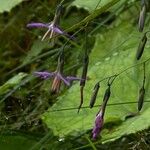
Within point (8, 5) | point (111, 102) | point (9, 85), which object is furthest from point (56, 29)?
point (8, 5)

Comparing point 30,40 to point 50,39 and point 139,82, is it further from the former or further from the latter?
point 50,39

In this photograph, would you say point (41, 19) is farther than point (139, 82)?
Yes

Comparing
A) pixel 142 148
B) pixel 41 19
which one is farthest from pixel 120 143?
pixel 41 19

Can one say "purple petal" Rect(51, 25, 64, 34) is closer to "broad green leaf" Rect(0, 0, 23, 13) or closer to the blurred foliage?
the blurred foliage

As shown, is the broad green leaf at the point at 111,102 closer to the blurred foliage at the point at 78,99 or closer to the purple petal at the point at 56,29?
the blurred foliage at the point at 78,99

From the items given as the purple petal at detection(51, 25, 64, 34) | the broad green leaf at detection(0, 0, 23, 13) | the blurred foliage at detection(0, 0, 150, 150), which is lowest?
the blurred foliage at detection(0, 0, 150, 150)

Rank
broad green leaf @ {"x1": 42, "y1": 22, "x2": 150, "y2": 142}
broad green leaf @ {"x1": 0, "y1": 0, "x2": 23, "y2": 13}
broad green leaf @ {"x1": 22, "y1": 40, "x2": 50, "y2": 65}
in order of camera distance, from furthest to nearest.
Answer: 1. broad green leaf @ {"x1": 22, "y1": 40, "x2": 50, "y2": 65}
2. broad green leaf @ {"x1": 0, "y1": 0, "x2": 23, "y2": 13}
3. broad green leaf @ {"x1": 42, "y1": 22, "x2": 150, "y2": 142}

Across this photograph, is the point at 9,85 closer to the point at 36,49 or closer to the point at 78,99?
the point at 78,99

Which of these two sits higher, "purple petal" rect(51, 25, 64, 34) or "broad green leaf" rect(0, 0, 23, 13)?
"broad green leaf" rect(0, 0, 23, 13)

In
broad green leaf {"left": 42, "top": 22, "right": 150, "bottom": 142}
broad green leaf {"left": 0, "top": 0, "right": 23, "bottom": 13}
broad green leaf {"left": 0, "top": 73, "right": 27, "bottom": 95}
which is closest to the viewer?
broad green leaf {"left": 42, "top": 22, "right": 150, "bottom": 142}

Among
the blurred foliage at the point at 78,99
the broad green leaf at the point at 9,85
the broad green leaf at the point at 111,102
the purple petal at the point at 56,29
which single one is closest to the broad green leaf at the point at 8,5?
the blurred foliage at the point at 78,99

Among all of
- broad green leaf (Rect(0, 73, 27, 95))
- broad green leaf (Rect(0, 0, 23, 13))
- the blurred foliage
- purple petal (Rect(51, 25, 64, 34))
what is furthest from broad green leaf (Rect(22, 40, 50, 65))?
purple petal (Rect(51, 25, 64, 34))
